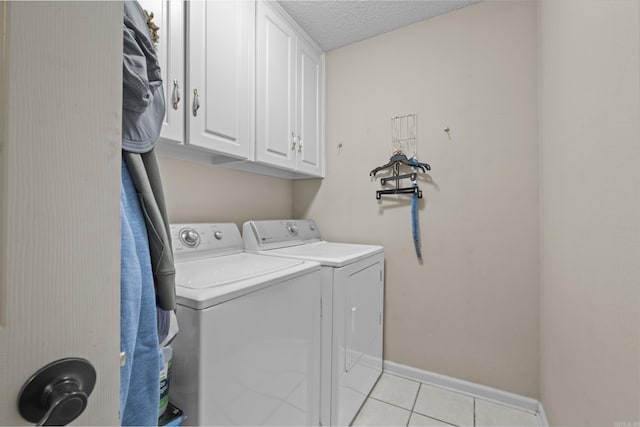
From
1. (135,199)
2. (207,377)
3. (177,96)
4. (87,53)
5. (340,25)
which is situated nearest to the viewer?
(87,53)

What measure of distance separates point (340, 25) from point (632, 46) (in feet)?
5.70

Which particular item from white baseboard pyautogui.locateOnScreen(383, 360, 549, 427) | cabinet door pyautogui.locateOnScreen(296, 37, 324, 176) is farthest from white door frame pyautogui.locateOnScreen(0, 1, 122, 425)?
white baseboard pyautogui.locateOnScreen(383, 360, 549, 427)

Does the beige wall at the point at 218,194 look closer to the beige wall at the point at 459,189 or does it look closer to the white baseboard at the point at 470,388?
the beige wall at the point at 459,189

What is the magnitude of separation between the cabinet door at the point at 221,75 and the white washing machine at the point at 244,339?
50 cm

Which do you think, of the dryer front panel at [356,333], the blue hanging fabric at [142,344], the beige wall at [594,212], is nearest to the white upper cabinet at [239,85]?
the blue hanging fabric at [142,344]

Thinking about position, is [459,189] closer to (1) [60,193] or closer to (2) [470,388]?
(2) [470,388]

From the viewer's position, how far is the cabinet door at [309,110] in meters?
2.02

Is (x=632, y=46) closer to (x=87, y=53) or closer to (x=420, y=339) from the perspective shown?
(x=87, y=53)

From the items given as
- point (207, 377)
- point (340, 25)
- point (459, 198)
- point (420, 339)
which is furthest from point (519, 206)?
point (207, 377)

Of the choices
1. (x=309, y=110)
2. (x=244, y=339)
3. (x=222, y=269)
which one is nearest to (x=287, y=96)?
(x=309, y=110)

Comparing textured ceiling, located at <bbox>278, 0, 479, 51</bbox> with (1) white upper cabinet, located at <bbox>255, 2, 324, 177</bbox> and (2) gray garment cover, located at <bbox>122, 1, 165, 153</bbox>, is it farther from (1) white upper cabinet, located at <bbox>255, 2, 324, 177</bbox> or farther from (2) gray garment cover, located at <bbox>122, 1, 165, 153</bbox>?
(2) gray garment cover, located at <bbox>122, 1, 165, 153</bbox>

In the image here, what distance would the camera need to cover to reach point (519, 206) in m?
1.67

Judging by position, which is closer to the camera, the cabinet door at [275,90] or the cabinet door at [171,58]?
the cabinet door at [171,58]

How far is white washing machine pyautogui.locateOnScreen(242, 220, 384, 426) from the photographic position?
1.35 metres
